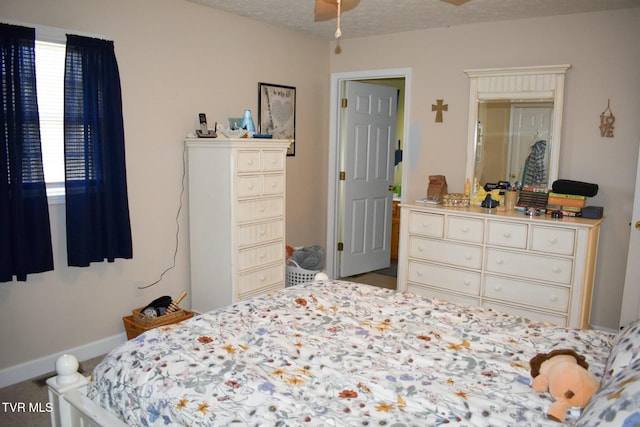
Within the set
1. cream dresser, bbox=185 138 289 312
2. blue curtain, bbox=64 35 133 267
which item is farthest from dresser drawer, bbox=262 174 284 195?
blue curtain, bbox=64 35 133 267

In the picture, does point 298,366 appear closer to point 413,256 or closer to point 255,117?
point 413,256

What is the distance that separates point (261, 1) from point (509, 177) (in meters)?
2.38

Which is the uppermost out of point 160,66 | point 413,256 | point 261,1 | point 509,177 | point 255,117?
point 261,1

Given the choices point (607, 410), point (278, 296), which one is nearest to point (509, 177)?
point (278, 296)

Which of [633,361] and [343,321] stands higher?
[633,361]

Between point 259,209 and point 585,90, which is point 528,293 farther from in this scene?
point 259,209

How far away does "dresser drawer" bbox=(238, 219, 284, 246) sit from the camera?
3.58m

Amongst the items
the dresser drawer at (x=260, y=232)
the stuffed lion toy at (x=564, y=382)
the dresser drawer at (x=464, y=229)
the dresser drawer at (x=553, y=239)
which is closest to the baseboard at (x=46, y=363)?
the dresser drawer at (x=260, y=232)

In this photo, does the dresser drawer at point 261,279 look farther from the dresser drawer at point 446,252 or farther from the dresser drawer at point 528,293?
the dresser drawer at point 528,293

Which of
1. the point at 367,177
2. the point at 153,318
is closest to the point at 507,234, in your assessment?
the point at 367,177

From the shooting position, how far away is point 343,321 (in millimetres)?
2107

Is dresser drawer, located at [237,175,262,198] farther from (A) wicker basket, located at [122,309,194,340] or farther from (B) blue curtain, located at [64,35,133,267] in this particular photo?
(A) wicker basket, located at [122,309,194,340]

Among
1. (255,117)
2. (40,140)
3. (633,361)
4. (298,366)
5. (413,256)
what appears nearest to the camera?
(633,361)

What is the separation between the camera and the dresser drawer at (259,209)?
356 cm
